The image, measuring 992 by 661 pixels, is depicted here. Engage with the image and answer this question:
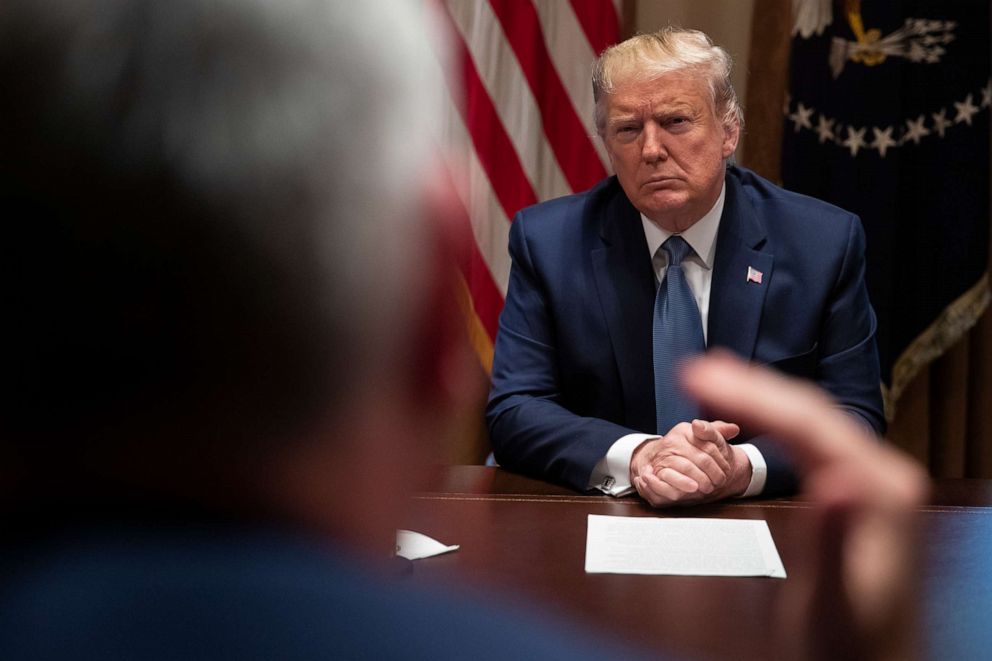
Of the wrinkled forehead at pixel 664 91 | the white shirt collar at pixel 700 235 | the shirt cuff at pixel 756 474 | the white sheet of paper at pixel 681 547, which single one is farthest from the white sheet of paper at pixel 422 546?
the wrinkled forehead at pixel 664 91

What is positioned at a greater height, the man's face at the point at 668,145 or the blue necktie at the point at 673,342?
the man's face at the point at 668,145

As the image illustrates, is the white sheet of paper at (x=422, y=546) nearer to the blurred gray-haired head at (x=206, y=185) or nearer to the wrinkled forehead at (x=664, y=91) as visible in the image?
the blurred gray-haired head at (x=206, y=185)

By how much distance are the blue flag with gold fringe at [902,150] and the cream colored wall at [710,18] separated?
293 mm

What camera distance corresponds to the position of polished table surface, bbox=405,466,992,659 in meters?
1.00

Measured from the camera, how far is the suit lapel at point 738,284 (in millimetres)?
2160

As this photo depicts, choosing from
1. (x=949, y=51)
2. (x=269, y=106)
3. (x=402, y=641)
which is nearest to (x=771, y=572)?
(x=402, y=641)

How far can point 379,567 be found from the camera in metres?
0.34

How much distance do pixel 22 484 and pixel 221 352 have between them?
81mm

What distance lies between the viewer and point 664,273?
2240 mm

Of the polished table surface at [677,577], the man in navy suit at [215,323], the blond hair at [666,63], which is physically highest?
the blond hair at [666,63]

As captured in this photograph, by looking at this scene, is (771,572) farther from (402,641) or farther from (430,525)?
(402,641)

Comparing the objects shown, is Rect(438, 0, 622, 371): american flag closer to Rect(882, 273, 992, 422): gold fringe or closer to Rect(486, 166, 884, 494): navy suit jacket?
Rect(486, 166, 884, 494): navy suit jacket

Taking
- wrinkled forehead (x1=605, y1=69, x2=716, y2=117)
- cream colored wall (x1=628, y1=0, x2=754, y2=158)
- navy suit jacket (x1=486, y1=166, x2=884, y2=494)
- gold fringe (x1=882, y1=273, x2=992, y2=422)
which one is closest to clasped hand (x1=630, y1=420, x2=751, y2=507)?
navy suit jacket (x1=486, y1=166, x2=884, y2=494)

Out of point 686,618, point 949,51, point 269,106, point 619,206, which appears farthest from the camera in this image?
point 949,51
